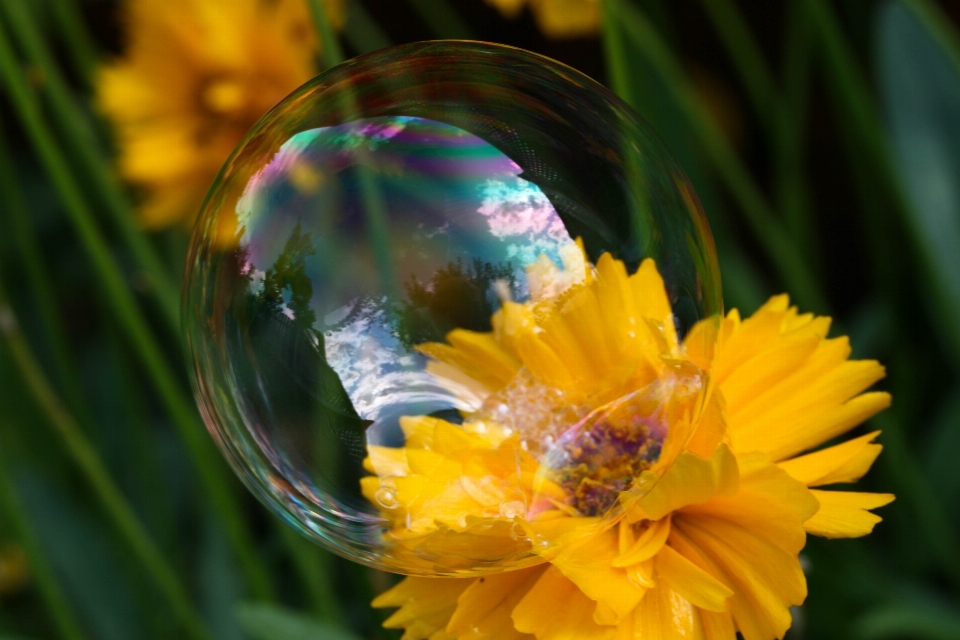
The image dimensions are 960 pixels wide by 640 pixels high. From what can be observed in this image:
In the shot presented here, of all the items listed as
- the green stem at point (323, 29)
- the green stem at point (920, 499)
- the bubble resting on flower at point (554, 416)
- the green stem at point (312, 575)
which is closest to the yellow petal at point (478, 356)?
the bubble resting on flower at point (554, 416)

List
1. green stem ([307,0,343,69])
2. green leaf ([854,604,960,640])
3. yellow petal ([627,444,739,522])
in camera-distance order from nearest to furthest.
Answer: yellow petal ([627,444,739,522]), green stem ([307,0,343,69]), green leaf ([854,604,960,640])

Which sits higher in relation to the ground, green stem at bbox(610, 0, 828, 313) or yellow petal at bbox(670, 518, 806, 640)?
green stem at bbox(610, 0, 828, 313)

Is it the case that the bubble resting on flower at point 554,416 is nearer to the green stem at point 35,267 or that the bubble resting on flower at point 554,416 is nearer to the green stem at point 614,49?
the green stem at point 614,49

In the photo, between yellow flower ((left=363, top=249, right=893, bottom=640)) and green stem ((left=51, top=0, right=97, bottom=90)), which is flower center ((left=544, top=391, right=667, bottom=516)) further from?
green stem ((left=51, top=0, right=97, bottom=90))

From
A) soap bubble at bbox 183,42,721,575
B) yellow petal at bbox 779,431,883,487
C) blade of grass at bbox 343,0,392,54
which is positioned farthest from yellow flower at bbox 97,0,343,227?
yellow petal at bbox 779,431,883,487

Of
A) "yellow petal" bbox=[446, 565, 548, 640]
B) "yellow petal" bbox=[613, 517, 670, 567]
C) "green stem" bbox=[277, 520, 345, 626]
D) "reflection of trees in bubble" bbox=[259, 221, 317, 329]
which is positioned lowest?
"green stem" bbox=[277, 520, 345, 626]

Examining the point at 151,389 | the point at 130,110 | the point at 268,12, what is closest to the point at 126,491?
the point at 151,389

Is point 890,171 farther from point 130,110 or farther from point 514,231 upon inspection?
point 130,110

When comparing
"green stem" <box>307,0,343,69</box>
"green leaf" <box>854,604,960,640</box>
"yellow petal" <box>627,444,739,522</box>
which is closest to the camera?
"yellow petal" <box>627,444,739,522</box>
